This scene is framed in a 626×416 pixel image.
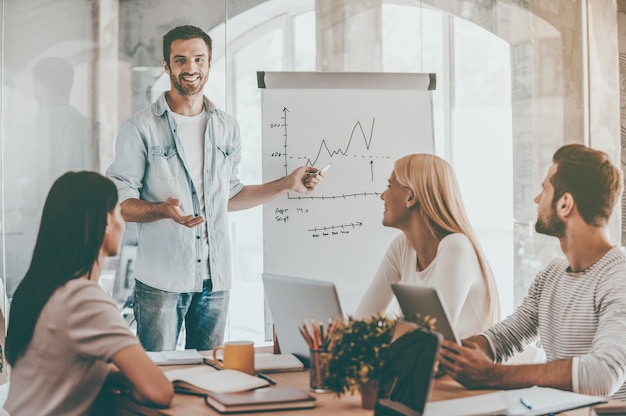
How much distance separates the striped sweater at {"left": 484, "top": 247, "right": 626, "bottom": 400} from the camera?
197 centimetres

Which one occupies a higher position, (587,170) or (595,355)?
(587,170)

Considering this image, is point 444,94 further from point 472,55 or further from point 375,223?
point 375,223

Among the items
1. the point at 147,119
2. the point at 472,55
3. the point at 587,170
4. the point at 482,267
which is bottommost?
the point at 482,267

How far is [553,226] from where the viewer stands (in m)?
2.39

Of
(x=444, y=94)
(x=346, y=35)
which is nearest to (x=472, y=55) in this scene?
(x=444, y=94)

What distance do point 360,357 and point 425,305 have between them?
30 cm

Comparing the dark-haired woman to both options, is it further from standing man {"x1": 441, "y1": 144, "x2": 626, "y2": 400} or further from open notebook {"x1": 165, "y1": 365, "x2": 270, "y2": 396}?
standing man {"x1": 441, "y1": 144, "x2": 626, "y2": 400}

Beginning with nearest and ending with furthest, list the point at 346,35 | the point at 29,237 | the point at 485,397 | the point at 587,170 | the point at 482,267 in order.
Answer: the point at 485,397 < the point at 587,170 < the point at 482,267 < the point at 29,237 < the point at 346,35

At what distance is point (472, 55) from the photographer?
15.3 ft

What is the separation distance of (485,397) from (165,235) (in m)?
1.99

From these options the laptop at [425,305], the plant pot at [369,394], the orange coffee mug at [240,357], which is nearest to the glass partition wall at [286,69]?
the orange coffee mug at [240,357]

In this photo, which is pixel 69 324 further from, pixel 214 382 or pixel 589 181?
pixel 589 181

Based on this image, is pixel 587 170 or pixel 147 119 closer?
pixel 587 170

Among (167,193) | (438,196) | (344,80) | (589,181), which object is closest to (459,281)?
(438,196)
